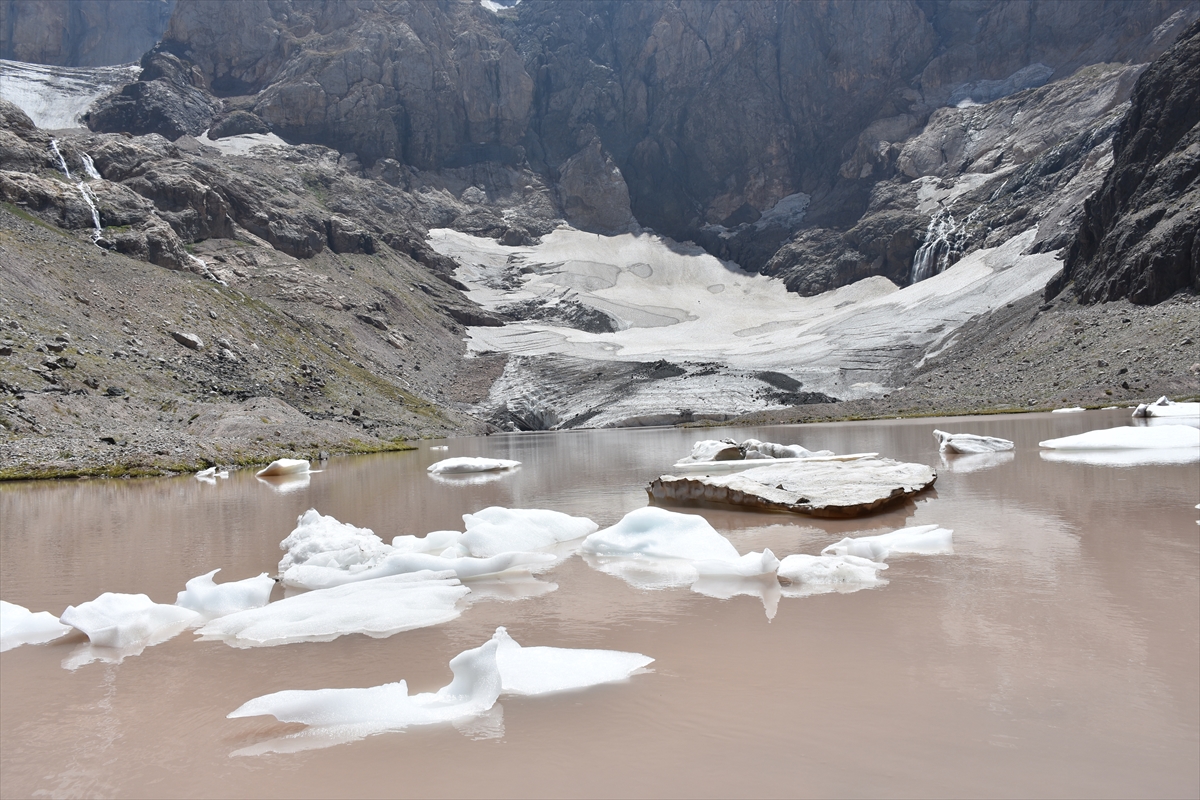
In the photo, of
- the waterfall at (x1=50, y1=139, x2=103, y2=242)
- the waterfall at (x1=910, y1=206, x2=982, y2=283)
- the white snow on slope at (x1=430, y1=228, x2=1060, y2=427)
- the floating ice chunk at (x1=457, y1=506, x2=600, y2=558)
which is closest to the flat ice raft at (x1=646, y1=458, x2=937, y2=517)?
the floating ice chunk at (x1=457, y1=506, x2=600, y2=558)

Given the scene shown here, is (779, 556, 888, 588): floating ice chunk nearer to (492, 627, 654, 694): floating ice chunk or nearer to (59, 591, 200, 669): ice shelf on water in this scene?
(492, 627, 654, 694): floating ice chunk

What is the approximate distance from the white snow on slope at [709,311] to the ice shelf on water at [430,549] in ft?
193

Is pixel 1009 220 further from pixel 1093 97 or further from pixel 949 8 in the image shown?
pixel 949 8

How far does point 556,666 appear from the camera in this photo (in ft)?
17.1

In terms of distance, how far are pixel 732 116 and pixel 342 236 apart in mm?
91037

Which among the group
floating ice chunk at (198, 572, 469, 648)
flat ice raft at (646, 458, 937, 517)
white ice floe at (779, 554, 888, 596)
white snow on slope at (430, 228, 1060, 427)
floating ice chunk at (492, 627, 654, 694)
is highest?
white snow on slope at (430, 228, 1060, 427)

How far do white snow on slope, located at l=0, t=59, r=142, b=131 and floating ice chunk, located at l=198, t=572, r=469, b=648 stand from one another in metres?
155

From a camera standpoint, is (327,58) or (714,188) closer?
(327,58)

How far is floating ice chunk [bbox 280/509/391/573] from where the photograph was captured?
29.7 feet

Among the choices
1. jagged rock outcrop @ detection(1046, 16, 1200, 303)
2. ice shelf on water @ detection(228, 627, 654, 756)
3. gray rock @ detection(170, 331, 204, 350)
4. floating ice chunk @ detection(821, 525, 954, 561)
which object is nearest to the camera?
ice shelf on water @ detection(228, 627, 654, 756)

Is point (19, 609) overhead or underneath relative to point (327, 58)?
underneath

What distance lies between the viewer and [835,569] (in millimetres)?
7523

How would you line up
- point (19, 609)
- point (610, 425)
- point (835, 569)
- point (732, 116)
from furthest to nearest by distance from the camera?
1. point (732, 116)
2. point (610, 425)
3. point (835, 569)
4. point (19, 609)

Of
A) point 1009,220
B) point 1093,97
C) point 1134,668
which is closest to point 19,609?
point 1134,668
